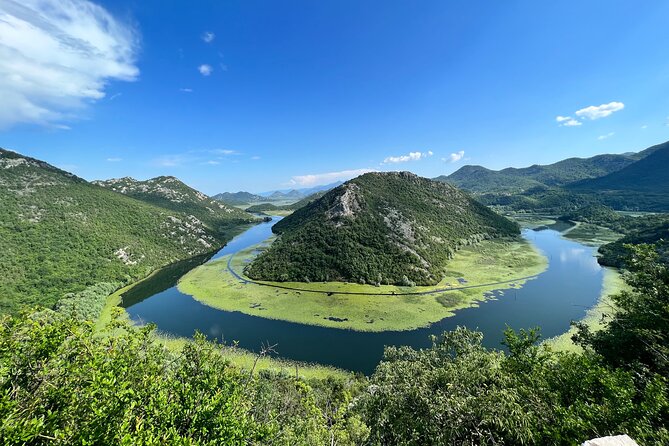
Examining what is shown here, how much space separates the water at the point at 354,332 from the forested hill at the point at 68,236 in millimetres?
19311

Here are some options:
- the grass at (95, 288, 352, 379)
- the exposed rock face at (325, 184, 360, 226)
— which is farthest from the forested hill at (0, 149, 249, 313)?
the exposed rock face at (325, 184, 360, 226)

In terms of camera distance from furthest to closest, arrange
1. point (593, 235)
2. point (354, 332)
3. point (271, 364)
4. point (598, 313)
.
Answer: point (593, 235), point (598, 313), point (354, 332), point (271, 364)

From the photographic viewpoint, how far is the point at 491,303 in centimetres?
7912

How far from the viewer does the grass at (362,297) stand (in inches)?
2874

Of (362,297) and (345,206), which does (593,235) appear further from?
(362,297)

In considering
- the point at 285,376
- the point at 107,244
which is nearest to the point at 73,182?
the point at 107,244

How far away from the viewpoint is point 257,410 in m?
24.5

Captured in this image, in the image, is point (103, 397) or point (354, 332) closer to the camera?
point (103, 397)

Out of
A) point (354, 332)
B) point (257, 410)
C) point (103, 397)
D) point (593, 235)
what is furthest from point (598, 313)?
point (593, 235)

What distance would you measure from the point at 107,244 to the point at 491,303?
144 meters

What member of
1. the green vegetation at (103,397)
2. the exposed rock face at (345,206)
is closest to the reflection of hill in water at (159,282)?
the exposed rock face at (345,206)

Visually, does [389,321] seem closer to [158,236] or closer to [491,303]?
[491,303]

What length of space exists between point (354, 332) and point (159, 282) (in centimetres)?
8369

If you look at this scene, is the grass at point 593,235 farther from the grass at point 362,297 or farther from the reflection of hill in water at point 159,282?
the reflection of hill in water at point 159,282
